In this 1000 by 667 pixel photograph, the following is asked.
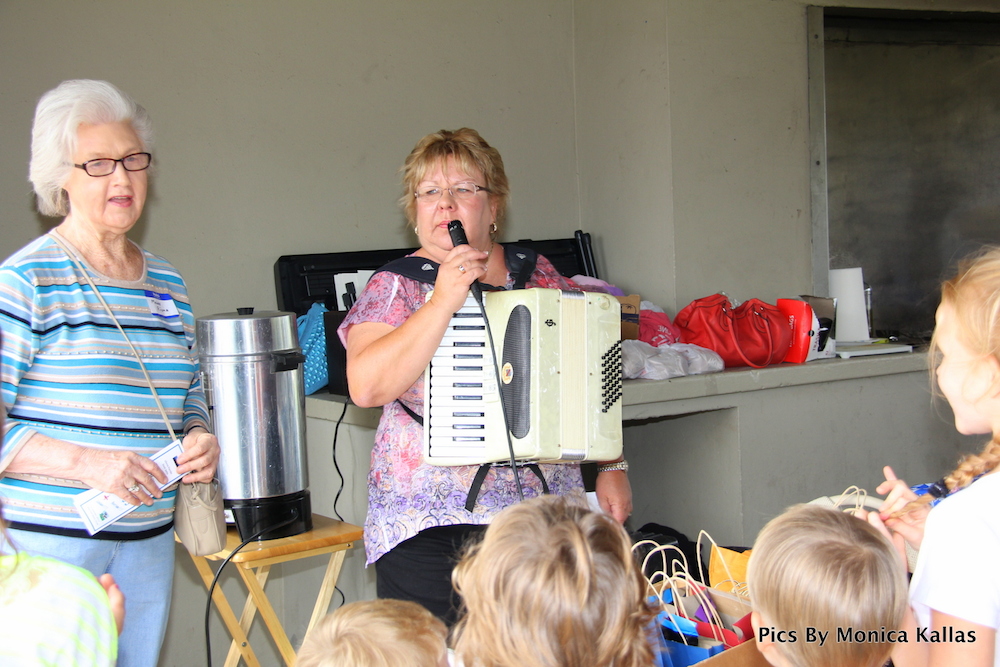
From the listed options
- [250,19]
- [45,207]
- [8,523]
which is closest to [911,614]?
[8,523]

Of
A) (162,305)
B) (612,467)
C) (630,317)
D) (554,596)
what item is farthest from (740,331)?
(554,596)

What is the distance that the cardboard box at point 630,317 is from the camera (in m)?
3.68

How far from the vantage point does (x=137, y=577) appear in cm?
194

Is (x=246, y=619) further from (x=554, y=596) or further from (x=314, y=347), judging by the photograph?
(x=554, y=596)

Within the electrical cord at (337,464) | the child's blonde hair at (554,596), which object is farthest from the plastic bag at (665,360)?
the child's blonde hair at (554,596)

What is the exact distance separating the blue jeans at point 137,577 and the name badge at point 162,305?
511mm

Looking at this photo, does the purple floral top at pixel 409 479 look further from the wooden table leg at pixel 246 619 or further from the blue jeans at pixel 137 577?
the wooden table leg at pixel 246 619

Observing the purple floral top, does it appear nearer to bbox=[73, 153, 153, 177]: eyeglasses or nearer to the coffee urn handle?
the coffee urn handle

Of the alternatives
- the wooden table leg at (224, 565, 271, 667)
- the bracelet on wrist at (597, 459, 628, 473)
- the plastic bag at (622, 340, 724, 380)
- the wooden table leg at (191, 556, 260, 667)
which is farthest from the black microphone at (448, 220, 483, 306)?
the plastic bag at (622, 340, 724, 380)

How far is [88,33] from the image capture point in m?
3.36

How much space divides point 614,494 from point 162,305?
120 cm

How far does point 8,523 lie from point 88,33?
2272 millimetres

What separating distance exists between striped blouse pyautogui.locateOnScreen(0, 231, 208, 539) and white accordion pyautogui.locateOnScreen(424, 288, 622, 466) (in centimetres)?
63

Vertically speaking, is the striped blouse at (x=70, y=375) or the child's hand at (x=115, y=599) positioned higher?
the striped blouse at (x=70, y=375)
